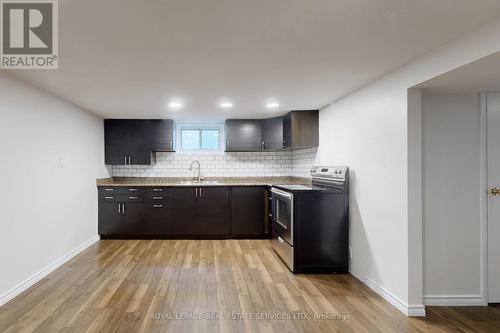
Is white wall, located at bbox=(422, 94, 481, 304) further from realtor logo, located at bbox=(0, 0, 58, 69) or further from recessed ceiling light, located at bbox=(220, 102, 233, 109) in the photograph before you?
realtor logo, located at bbox=(0, 0, 58, 69)

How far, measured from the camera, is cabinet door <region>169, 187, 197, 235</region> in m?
4.78

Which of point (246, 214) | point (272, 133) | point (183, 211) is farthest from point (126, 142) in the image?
point (272, 133)

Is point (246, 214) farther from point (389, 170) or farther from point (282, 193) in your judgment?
point (389, 170)

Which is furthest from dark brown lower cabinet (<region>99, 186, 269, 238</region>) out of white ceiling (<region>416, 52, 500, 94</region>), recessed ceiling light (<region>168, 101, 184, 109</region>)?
white ceiling (<region>416, 52, 500, 94</region>)

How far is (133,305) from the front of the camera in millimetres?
2482

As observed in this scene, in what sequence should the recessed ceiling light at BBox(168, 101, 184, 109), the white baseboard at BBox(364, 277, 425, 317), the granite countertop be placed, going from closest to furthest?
the white baseboard at BBox(364, 277, 425, 317), the recessed ceiling light at BBox(168, 101, 184, 109), the granite countertop

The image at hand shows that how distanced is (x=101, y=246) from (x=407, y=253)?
4.16 m

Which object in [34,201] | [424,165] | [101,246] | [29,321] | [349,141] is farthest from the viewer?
[101,246]

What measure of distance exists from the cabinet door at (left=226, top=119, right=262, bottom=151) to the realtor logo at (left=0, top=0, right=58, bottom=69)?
3.03 meters

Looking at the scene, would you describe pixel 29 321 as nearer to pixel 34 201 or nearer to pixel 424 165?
pixel 34 201

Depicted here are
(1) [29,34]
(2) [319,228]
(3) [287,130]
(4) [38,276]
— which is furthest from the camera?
(3) [287,130]

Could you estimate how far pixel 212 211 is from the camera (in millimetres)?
4805

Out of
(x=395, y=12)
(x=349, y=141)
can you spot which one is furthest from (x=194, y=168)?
(x=395, y=12)

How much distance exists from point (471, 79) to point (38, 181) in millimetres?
4222
